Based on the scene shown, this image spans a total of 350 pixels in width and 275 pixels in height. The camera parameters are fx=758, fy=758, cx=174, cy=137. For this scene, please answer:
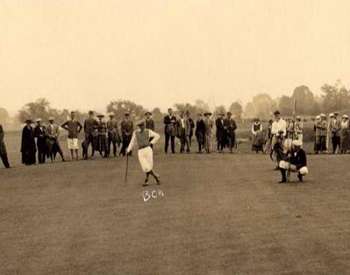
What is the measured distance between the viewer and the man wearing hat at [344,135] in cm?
3395

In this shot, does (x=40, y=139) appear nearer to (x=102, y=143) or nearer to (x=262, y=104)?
(x=102, y=143)

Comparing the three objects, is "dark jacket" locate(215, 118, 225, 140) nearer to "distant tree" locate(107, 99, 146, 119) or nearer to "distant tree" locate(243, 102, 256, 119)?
"distant tree" locate(107, 99, 146, 119)

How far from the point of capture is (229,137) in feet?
115

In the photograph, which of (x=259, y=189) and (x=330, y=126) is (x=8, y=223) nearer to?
(x=259, y=189)

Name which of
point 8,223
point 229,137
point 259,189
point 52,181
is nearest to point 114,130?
point 229,137

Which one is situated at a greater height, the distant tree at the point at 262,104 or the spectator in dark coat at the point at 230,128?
the distant tree at the point at 262,104

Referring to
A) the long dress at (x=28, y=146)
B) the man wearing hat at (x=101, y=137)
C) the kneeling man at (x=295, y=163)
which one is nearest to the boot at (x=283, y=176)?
the kneeling man at (x=295, y=163)

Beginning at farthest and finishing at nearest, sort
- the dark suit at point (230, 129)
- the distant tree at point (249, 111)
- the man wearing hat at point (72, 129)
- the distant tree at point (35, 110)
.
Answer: the distant tree at point (249, 111) < the distant tree at point (35, 110) < the dark suit at point (230, 129) < the man wearing hat at point (72, 129)

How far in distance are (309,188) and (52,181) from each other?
852 centimetres

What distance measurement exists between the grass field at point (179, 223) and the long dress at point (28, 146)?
4.77 meters

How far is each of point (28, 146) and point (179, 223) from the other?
16045mm

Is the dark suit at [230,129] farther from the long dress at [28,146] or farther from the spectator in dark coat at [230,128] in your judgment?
the long dress at [28,146]

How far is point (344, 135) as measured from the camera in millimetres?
34156

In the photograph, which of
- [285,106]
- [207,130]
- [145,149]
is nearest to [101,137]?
[207,130]
